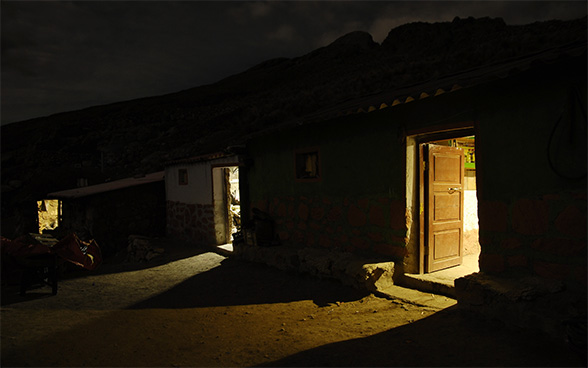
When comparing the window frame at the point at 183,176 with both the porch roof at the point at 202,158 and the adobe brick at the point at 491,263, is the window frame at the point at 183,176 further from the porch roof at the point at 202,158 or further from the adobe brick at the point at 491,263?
the adobe brick at the point at 491,263

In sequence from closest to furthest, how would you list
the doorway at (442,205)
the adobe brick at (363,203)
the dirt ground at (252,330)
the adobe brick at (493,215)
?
the dirt ground at (252,330) → the adobe brick at (493,215) → the doorway at (442,205) → the adobe brick at (363,203)

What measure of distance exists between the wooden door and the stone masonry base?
0.84 m

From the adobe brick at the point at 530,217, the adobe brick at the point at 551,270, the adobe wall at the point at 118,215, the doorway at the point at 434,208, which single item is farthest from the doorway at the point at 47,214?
the adobe brick at the point at 551,270

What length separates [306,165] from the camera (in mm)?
8570

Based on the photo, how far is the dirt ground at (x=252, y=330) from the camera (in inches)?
142

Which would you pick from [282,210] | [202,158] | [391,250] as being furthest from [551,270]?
[202,158]

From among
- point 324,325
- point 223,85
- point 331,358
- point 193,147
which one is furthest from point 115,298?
point 223,85

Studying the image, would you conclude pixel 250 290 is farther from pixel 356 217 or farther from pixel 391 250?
pixel 391 250

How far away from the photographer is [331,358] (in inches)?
145

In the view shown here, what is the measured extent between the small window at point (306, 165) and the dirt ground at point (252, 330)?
7.40 ft

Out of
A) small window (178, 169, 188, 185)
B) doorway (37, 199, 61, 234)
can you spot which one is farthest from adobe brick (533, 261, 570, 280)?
doorway (37, 199, 61, 234)

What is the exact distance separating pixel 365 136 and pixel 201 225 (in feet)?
24.9

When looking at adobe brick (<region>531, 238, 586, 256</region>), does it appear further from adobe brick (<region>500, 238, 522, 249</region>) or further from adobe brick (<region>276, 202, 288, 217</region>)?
adobe brick (<region>276, 202, 288, 217</region>)

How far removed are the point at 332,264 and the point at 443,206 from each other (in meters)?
2.15
